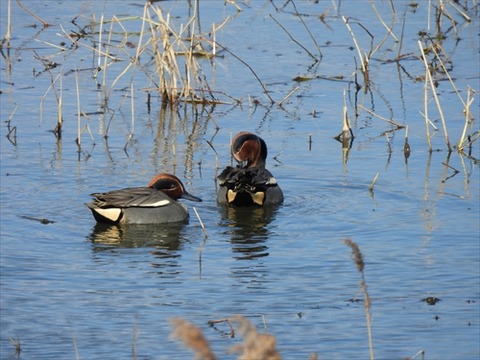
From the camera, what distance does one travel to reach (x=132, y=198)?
11.0 m

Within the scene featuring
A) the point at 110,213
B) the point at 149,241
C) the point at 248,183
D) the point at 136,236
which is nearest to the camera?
the point at 149,241

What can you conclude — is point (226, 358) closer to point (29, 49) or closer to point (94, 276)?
point (94, 276)

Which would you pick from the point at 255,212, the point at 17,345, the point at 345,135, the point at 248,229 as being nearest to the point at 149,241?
the point at 248,229

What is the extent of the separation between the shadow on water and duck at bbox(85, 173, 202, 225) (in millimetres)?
421

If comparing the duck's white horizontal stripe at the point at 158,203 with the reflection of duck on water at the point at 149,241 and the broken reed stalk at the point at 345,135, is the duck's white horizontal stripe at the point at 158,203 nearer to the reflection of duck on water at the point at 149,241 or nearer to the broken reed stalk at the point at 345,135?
the reflection of duck on water at the point at 149,241

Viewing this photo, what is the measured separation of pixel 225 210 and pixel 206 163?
124 cm

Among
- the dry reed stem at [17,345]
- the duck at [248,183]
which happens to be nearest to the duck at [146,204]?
the duck at [248,183]

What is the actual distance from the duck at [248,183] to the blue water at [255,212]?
0.18 m

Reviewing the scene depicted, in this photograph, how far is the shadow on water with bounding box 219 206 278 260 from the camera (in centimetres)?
1019

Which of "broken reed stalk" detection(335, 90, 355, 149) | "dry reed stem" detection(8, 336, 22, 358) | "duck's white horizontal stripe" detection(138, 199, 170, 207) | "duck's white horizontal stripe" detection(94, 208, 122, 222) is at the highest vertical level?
"broken reed stalk" detection(335, 90, 355, 149)

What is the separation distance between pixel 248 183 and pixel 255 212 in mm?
297

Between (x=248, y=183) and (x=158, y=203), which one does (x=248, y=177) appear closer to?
(x=248, y=183)

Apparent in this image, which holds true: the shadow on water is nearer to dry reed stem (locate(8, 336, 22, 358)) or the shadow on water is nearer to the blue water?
the blue water

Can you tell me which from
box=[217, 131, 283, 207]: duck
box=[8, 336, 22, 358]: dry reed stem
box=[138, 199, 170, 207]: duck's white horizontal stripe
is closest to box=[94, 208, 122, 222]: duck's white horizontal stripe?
box=[138, 199, 170, 207]: duck's white horizontal stripe
